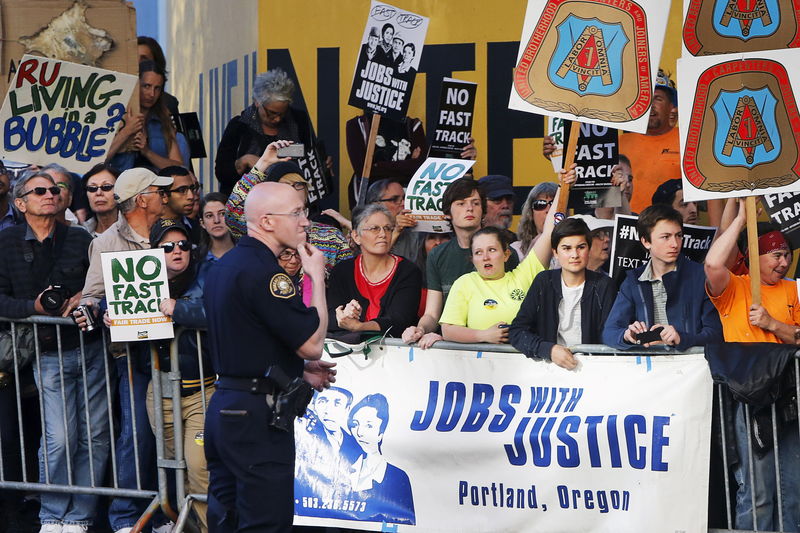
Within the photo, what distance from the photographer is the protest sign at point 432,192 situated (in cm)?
900

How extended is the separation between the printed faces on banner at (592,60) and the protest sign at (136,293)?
2317mm

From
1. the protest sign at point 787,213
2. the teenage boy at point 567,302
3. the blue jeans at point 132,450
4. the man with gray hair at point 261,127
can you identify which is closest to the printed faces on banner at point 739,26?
the protest sign at point 787,213

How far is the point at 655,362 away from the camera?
7086 mm

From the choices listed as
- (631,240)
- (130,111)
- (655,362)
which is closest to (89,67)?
(130,111)

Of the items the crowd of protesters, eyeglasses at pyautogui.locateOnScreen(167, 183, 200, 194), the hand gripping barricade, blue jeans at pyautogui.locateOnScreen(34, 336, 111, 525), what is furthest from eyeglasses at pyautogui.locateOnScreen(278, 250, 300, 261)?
blue jeans at pyautogui.locateOnScreen(34, 336, 111, 525)

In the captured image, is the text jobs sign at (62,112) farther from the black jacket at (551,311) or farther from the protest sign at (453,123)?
the black jacket at (551,311)

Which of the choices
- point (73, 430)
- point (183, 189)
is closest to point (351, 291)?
point (183, 189)

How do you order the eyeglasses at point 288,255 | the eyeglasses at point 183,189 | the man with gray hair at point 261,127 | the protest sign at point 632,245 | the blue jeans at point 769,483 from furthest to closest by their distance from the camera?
1. the man with gray hair at point 261,127
2. the eyeglasses at point 183,189
3. the eyeglasses at point 288,255
4. the protest sign at point 632,245
5. the blue jeans at point 769,483

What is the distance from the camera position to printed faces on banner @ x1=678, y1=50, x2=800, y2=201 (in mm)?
7285

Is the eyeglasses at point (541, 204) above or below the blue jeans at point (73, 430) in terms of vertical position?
above

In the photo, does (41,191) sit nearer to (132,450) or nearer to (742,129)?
(132,450)

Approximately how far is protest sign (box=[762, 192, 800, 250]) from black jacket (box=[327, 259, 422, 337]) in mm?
2150

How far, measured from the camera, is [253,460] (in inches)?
239

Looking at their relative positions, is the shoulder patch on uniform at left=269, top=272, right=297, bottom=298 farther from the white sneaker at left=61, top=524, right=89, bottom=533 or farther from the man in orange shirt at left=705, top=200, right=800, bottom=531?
the white sneaker at left=61, top=524, right=89, bottom=533
